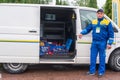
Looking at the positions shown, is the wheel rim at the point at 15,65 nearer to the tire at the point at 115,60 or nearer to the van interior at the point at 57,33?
the van interior at the point at 57,33

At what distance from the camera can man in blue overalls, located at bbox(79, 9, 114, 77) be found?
8852mm

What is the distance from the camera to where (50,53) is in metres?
9.42

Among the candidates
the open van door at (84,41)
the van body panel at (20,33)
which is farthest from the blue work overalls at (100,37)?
the van body panel at (20,33)

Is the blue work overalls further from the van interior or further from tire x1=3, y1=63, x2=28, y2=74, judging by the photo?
tire x1=3, y1=63, x2=28, y2=74

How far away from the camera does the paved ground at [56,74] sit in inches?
347

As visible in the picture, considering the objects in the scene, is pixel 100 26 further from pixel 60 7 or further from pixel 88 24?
pixel 60 7

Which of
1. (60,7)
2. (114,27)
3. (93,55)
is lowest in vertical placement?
(93,55)

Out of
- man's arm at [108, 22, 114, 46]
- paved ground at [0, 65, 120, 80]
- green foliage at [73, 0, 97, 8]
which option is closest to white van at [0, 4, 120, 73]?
paved ground at [0, 65, 120, 80]

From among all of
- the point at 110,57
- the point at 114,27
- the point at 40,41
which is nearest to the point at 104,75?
the point at 110,57

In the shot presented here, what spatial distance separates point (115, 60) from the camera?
950 centimetres

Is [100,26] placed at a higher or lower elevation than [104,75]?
higher

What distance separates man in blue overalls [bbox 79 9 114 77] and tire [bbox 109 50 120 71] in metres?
0.54

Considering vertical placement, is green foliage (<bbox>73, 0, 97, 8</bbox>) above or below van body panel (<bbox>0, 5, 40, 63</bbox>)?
above

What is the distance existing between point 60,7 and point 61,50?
54.3 inches
